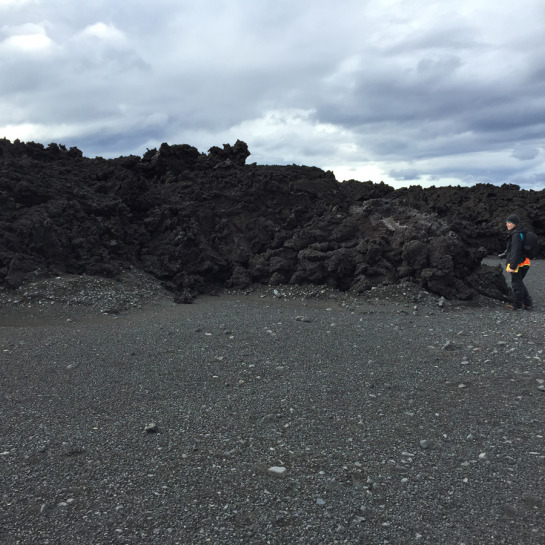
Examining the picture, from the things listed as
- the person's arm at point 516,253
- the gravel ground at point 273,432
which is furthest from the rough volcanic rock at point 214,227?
the gravel ground at point 273,432

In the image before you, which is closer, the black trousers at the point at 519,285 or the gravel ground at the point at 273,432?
the gravel ground at the point at 273,432

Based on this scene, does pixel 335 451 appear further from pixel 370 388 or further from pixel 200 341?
pixel 200 341

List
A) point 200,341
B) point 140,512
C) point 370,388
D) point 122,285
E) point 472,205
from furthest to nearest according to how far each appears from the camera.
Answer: point 472,205 → point 122,285 → point 200,341 → point 370,388 → point 140,512

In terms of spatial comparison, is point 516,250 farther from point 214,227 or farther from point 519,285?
point 214,227

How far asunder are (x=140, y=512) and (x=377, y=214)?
34.7 feet

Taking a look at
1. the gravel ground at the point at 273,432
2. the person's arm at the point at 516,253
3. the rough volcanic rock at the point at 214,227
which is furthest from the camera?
the rough volcanic rock at the point at 214,227

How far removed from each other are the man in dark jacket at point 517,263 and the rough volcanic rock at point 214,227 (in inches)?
38.3

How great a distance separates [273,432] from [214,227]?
31.3 feet

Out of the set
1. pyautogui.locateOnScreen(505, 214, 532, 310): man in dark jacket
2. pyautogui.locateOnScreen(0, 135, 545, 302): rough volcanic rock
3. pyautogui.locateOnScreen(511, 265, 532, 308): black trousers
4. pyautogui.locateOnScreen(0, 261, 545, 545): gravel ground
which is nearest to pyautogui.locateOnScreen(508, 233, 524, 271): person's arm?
pyautogui.locateOnScreen(505, 214, 532, 310): man in dark jacket

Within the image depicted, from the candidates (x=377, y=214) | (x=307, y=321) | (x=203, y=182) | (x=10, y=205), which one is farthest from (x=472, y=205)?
(x=10, y=205)

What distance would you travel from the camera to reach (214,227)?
44.6ft

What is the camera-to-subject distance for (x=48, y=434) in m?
4.62

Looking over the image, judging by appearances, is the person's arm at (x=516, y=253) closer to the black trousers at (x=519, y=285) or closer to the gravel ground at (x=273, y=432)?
the black trousers at (x=519, y=285)

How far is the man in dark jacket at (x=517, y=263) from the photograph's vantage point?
10.2 metres
